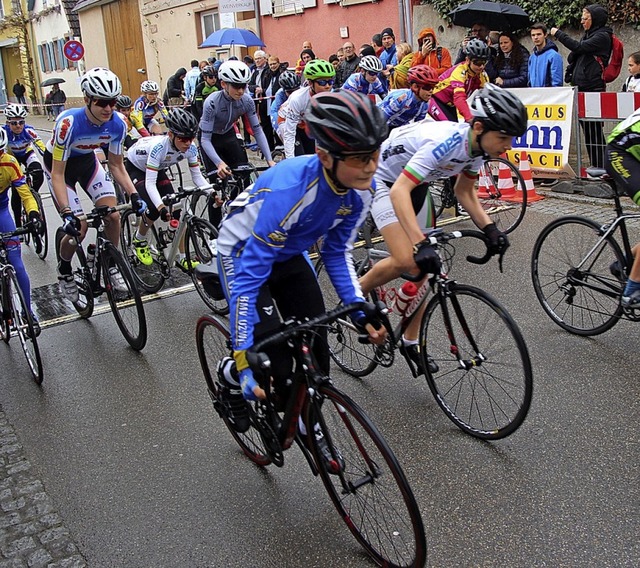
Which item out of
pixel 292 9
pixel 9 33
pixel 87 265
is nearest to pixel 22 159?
pixel 87 265

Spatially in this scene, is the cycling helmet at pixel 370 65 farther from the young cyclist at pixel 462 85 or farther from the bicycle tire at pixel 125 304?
the bicycle tire at pixel 125 304

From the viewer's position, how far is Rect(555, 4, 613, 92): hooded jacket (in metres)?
11.0

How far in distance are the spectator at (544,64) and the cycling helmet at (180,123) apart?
243 inches

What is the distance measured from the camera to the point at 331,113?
3102 millimetres

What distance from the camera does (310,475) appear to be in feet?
13.6

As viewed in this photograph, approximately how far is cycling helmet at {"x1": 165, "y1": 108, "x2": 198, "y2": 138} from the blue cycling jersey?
3930 millimetres

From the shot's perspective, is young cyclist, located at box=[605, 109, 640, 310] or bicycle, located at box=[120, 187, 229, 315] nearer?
young cyclist, located at box=[605, 109, 640, 310]

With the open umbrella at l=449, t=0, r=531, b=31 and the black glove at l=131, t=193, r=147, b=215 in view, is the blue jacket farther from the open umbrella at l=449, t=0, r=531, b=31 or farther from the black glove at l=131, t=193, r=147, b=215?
the black glove at l=131, t=193, r=147, b=215

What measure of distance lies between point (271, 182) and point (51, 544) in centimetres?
208

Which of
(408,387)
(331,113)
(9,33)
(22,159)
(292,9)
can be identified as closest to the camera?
(331,113)

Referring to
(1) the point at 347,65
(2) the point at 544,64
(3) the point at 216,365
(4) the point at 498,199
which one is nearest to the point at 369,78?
(2) the point at 544,64

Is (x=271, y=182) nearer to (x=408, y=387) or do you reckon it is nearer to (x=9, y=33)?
(x=408, y=387)

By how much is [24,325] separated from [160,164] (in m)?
2.34

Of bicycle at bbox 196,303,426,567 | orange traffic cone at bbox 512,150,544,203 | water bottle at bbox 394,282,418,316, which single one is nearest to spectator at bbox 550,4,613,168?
orange traffic cone at bbox 512,150,544,203
